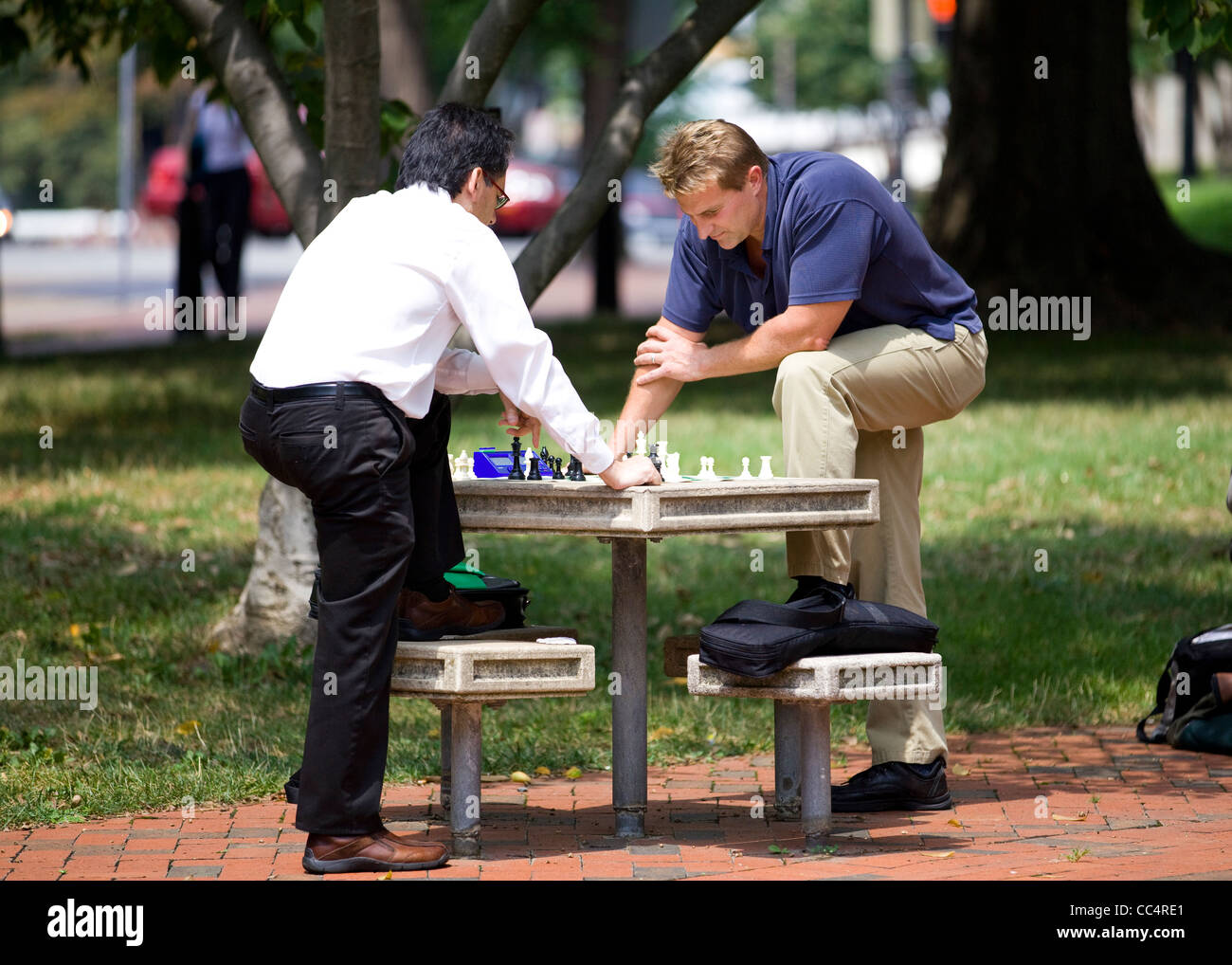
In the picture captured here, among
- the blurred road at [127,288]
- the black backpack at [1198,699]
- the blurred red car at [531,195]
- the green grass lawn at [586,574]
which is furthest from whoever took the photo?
the blurred red car at [531,195]

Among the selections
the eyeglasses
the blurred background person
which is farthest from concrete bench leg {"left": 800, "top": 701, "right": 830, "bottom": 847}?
the blurred background person

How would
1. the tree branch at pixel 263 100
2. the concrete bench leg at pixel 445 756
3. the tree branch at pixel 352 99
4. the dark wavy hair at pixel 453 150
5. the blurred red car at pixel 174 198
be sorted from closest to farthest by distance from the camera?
the dark wavy hair at pixel 453 150 < the concrete bench leg at pixel 445 756 < the tree branch at pixel 352 99 < the tree branch at pixel 263 100 < the blurred red car at pixel 174 198

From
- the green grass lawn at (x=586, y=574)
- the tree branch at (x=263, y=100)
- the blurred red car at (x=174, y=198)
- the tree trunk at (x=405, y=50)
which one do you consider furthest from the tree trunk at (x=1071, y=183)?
the blurred red car at (x=174, y=198)

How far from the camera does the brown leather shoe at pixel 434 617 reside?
5477 mm

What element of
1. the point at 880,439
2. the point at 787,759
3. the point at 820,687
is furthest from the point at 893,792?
the point at 880,439

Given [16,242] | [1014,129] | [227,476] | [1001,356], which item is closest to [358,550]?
[227,476]

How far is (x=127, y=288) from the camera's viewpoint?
2970cm

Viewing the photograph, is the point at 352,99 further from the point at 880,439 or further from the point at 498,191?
the point at 880,439

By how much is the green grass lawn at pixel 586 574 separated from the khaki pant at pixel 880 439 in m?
1.29

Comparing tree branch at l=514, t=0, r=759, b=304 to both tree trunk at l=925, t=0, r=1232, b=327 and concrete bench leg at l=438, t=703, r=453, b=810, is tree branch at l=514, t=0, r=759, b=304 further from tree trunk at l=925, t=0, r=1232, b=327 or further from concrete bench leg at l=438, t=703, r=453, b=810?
tree trunk at l=925, t=0, r=1232, b=327

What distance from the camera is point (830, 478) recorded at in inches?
219

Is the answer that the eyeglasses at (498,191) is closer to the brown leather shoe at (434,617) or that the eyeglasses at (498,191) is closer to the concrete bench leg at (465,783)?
the brown leather shoe at (434,617)

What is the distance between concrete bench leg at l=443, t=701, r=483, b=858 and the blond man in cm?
93
